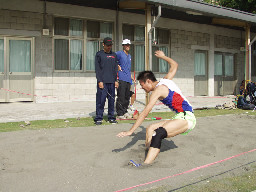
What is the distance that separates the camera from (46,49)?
36.9ft

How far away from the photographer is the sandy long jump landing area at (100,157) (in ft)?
10.9

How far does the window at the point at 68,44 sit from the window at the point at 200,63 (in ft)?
22.5

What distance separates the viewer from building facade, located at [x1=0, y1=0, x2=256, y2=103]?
10.8 meters

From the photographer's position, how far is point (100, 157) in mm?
4258

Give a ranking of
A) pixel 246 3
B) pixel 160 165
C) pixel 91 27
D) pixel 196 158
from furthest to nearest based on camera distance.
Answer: pixel 246 3 < pixel 91 27 < pixel 196 158 < pixel 160 165

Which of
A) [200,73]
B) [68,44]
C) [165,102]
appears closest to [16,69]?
[68,44]

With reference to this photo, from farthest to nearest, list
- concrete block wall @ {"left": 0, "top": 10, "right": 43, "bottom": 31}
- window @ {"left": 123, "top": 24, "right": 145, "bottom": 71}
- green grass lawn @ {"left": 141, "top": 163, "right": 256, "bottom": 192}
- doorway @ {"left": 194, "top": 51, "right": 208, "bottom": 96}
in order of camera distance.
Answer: doorway @ {"left": 194, "top": 51, "right": 208, "bottom": 96}
window @ {"left": 123, "top": 24, "right": 145, "bottom": 71}
concrete block wall @ {"left": 0, "top": 10, "right": 43, "bottom": 31}
green grass lawn @ {"left": 141, "top": 163, "right": 256, "bottom": 192}

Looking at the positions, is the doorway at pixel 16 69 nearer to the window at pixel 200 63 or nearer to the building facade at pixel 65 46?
the building facade at pixel 65 46

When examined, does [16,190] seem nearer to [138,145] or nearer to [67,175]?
[67,175]

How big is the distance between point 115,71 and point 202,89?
10.1 m

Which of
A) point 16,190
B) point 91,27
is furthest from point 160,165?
point 91,27

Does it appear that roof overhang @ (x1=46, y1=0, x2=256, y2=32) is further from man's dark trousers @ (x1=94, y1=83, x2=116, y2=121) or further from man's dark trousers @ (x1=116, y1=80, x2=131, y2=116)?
man's dark trousers @ (x1=94, y1=83, x2=116, y2=121)

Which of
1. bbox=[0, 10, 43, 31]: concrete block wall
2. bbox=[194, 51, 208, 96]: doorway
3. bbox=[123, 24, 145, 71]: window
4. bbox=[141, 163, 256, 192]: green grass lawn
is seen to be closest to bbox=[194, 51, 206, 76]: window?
bbox=[194, 51, 208, 96]: doorway

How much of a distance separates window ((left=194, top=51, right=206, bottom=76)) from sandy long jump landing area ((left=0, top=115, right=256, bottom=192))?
9830mm
